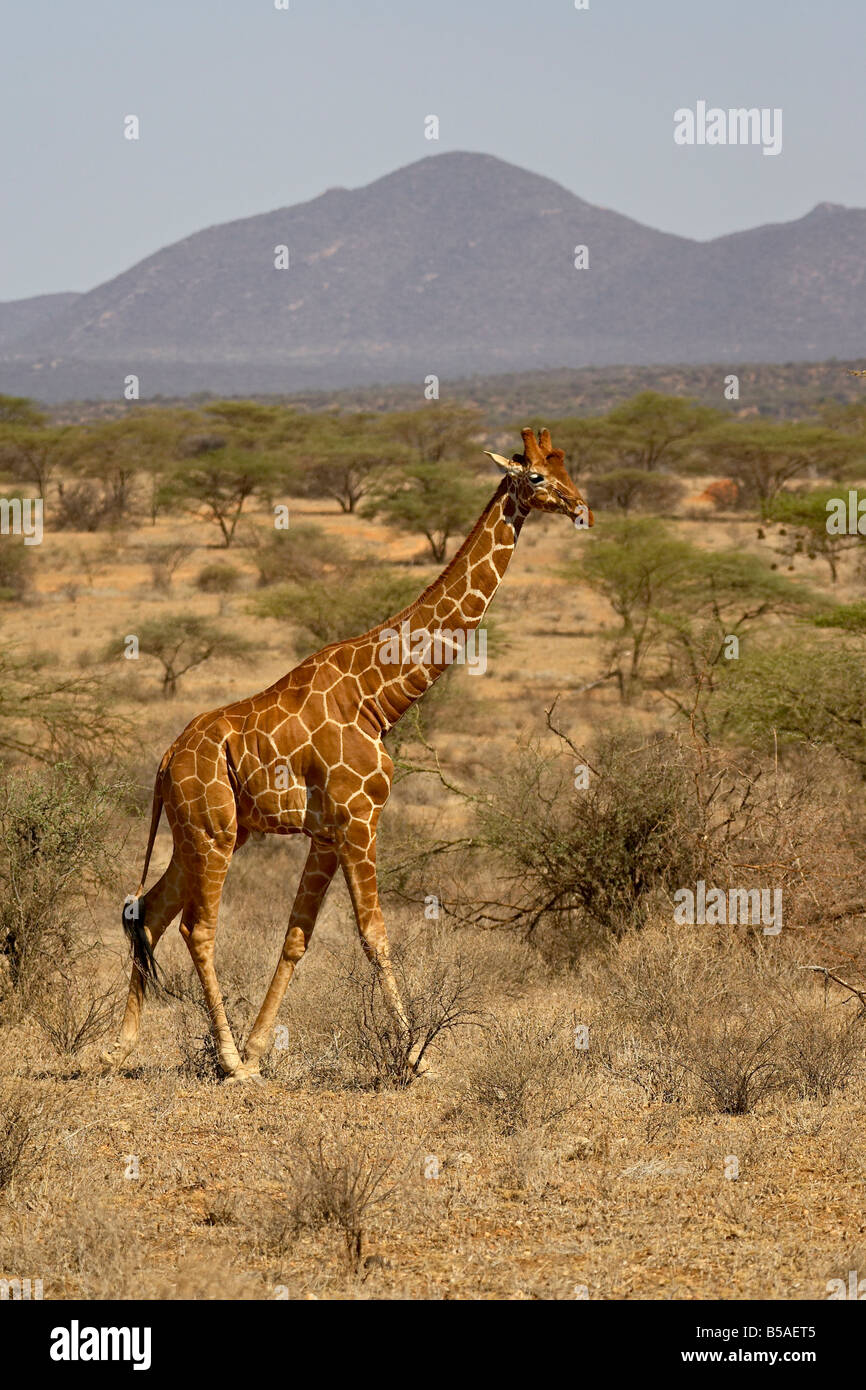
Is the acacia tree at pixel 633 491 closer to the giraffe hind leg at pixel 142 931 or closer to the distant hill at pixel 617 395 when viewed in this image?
the giraffe hind leg at pixel 142 931

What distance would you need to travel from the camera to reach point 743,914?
8.97m

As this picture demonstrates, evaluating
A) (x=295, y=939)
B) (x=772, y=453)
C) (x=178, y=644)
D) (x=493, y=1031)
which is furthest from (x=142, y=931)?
(x=772, y=453)

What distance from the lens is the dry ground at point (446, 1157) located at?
16.8 feet

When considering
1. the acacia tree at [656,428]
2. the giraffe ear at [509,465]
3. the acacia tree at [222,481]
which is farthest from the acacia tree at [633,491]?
the giraffe ear at [509,465]

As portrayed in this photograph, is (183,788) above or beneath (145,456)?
beneath

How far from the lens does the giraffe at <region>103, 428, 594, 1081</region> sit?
696 cm

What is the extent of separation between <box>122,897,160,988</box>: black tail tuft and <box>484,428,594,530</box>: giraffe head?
105 inches

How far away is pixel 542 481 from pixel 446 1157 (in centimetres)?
305

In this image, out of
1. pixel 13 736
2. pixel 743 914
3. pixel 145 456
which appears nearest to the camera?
pixel 743 914

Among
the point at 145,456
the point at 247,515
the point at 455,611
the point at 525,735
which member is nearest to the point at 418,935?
the point at 455,611

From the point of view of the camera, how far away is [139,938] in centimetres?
724

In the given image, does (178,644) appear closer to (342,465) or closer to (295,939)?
(295,939)
